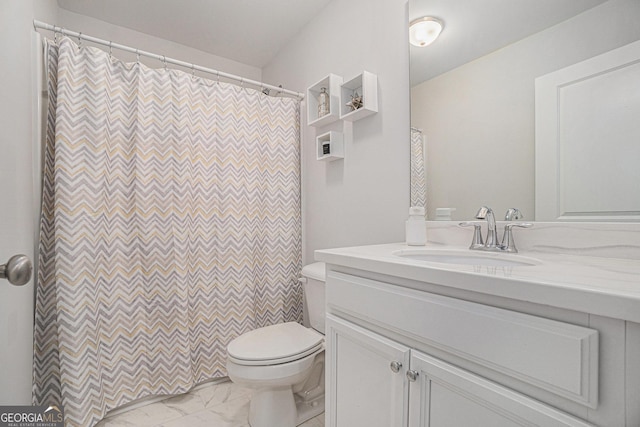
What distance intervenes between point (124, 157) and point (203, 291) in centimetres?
86

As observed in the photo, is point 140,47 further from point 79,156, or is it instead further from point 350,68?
point 350,68

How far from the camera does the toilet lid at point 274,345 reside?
1.32 m

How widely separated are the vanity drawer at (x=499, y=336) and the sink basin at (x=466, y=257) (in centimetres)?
30

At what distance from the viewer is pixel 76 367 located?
1.44 m

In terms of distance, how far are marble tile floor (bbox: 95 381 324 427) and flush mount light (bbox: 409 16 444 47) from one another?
1.90 metres

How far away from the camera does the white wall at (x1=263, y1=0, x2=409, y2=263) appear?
58.3 inches

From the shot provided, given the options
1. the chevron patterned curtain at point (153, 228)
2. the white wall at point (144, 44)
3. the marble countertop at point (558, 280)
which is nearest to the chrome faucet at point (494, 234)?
the marble countertop at point (558, 280)

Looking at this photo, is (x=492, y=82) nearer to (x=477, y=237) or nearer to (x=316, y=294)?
(x=477, y=237)

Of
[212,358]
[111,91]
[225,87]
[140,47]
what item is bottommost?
[212,358]

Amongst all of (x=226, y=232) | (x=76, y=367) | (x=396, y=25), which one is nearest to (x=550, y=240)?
(x=396, y=25)

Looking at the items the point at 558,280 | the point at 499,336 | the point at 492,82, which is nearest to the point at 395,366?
the point at 499,336

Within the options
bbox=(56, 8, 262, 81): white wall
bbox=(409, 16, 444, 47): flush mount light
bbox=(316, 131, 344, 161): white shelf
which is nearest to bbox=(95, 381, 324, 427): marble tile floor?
bbox=(316, 131, 344, 161): white shelf

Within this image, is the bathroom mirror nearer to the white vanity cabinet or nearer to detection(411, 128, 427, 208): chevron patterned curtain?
detection(411, 128, 427, 208): chevron patterned curtain

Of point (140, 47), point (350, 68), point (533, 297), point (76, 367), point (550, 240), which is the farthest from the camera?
point (140, 47)
